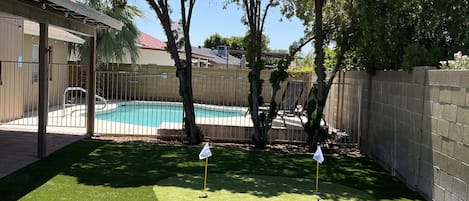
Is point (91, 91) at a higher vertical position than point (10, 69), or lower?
lower

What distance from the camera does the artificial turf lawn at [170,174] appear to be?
247 inches

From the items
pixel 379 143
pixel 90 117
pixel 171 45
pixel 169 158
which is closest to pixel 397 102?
pixel 379 143

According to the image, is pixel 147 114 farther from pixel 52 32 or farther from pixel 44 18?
pixel 44 18

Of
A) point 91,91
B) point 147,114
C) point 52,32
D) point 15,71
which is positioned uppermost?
point 52,32

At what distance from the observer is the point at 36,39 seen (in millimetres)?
16047

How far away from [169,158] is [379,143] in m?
4.25

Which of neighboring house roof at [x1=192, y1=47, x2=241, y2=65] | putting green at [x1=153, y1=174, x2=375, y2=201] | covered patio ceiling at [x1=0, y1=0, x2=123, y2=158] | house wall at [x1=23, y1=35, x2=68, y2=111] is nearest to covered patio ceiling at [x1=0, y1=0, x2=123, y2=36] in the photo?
covered patio ceiling at [x1=0, y1=0, x2=123, y2=158]

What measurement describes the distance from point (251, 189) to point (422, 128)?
8.87ft

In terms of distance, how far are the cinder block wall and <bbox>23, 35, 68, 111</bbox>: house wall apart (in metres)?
9.25

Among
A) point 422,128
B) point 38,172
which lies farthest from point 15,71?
point 422,128

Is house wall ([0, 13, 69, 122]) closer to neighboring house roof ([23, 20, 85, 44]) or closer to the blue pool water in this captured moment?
neighboring house roof ([23, 20, 85, 44])

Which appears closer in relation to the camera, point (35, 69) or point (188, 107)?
point (188, 107)

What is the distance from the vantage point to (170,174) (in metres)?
7.56

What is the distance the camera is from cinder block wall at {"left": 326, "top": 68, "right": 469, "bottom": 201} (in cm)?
558
